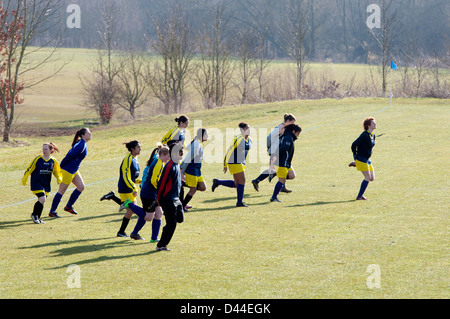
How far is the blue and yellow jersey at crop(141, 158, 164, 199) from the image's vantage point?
10.6 m

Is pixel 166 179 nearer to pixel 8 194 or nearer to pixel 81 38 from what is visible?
pixel 8 194

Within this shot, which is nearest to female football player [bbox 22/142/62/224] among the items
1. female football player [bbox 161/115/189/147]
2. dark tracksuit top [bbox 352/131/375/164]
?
female football player [bbox 161/115/189/147]

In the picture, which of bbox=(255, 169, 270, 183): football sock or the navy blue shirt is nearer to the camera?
the navy blue shirt

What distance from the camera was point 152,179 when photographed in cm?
1070

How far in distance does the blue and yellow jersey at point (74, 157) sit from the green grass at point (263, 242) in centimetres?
120

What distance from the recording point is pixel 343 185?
1772cm

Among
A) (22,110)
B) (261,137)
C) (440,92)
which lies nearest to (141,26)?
(22,110)

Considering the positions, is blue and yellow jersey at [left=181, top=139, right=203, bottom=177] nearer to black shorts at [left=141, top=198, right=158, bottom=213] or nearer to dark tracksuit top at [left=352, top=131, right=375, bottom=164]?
black shorts at [left=141, top=198, right=158, bottom=213]

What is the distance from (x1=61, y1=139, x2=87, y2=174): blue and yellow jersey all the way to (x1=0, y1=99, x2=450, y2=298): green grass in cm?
120

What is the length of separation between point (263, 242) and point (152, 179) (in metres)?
2.46

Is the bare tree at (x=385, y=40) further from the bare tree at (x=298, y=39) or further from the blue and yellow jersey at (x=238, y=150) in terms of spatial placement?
the blue and yellow jersey at (x=238, y=150)
